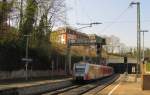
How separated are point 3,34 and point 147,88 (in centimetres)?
2304

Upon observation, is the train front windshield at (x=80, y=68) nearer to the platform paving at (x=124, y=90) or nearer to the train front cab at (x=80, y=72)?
the train front cab at (x=80, y=72)

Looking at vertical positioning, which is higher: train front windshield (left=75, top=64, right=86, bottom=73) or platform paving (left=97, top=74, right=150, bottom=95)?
train front windshield (left=75, top=64, right=86, bottom=73)

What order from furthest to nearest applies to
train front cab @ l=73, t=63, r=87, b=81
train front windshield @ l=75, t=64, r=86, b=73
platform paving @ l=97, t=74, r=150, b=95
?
train front windshield @ l=75, t=64, r=86, b=73, train front cab @ l=73, t=63, r=87, b=81, platform paving @ l=97, t=74, r=150, b=95

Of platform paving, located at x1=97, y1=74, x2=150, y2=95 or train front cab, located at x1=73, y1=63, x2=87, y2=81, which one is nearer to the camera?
platform paving, located at x1=97, y1=74, x2=150, y2=95

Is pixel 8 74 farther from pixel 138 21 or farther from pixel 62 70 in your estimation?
pixel 62 70

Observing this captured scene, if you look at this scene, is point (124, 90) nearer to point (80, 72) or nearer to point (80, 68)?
point (80, 72)

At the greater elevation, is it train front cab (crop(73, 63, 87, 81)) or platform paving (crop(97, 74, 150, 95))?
train front cab (crop(73, 63, 87, 81))

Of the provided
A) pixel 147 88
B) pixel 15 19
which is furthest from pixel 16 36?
pixel 147 88

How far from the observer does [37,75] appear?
66.6 meters

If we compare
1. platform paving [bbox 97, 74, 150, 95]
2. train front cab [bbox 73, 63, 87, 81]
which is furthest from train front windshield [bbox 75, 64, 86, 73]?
platform paving [bbox 97, 74, 150, 95]

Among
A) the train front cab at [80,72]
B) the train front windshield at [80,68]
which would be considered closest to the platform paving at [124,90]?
the train front cab at [80,72]

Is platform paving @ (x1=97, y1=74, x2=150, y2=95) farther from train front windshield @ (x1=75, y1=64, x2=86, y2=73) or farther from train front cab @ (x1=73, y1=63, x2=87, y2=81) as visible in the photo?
train front windshield @ (x1=75, y1=64, x2=86, y2=73)

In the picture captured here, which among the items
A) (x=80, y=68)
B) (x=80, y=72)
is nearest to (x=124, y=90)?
(x=80, y=72)

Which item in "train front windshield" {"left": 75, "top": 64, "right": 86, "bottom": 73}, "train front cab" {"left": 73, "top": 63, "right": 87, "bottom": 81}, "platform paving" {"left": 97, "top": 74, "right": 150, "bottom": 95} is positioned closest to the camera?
"platform paving" {"left": 97, "top": 74, "right": 150, "bottom": 95}
